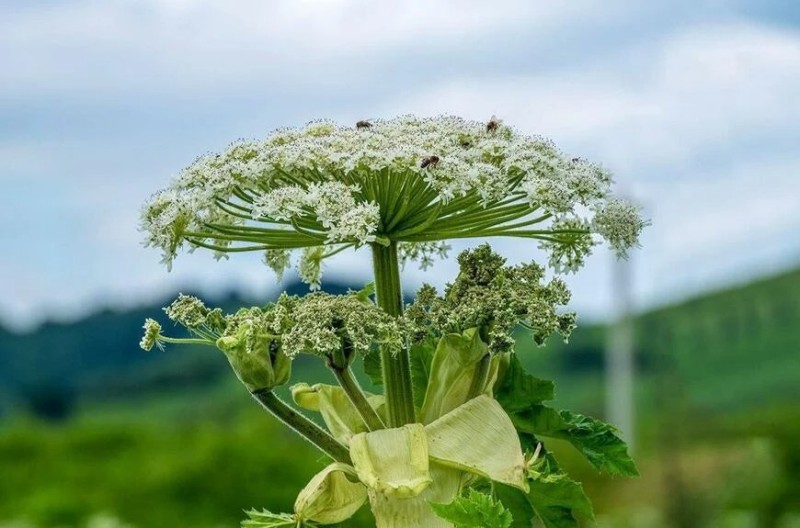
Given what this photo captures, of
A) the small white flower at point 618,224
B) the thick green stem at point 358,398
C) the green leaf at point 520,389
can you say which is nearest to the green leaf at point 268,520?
the thick green stem at point 358,398

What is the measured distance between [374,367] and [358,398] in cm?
53

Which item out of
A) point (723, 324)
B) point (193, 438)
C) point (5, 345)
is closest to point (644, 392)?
point (723, 324)

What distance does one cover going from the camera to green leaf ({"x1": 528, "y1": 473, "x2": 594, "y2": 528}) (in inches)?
135

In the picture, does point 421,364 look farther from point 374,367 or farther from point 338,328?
point 338,328

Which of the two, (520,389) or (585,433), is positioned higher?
(520,389)

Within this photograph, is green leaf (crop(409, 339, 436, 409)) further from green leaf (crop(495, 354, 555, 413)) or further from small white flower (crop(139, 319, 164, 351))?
small white flower (crop(139, 319, 164, 351))

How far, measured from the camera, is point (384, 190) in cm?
327

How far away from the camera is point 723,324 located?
6794 centimetres

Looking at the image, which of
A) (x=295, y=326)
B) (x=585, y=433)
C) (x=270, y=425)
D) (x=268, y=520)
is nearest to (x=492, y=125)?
(x=295, y=326)

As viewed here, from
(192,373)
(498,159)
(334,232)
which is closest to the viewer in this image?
(334,232)

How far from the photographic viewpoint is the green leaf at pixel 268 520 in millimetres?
3414

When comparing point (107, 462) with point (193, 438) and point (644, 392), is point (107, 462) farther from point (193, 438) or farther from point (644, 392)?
point (644, 392)

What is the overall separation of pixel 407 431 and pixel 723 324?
67183 mm

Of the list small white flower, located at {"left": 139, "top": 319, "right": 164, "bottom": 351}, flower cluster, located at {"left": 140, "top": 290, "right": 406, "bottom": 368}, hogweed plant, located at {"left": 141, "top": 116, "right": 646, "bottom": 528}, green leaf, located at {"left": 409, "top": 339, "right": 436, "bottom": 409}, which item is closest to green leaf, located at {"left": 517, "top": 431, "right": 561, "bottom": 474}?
hogweed plant, located at {"left": 141, "top": 116, "right": 646, "bottom": 528}
